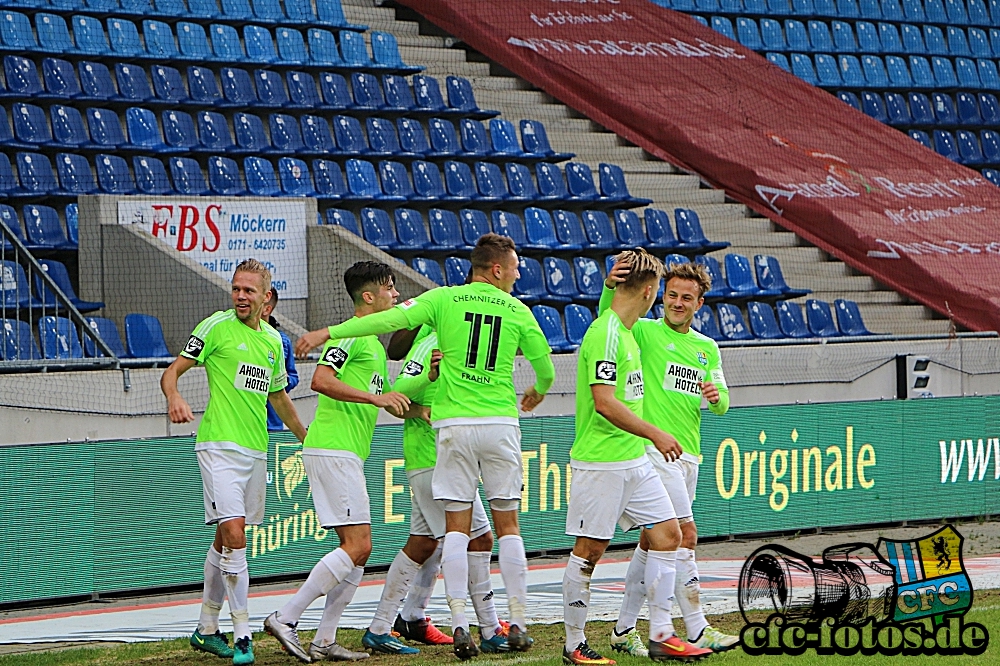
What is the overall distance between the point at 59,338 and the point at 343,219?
3899 mm

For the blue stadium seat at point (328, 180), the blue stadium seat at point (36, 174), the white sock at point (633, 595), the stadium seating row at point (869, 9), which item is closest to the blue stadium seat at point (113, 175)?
the blue stadium seat at point (36, 174)

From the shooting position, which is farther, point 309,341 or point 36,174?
point 36,174

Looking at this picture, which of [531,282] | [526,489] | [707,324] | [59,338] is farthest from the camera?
[707,324]

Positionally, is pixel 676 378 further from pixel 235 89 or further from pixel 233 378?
pixel 235 89

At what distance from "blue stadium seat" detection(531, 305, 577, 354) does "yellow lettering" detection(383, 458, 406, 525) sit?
13.4 feet

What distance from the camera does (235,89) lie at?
627 inches

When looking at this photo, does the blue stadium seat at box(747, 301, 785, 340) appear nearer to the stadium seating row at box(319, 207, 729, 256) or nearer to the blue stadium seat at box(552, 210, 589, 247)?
the stadium seating row at box(319, 207, 729, 256)

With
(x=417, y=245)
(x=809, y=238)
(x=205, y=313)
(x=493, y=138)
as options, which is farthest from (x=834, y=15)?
(x=205, y=313)

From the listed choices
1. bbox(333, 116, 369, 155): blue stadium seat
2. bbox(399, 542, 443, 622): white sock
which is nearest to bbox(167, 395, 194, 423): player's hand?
bbox(399, 542, 443, 622): white sock

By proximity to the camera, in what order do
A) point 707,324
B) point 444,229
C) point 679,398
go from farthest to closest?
point 707,324, point 444,229, point 679,398

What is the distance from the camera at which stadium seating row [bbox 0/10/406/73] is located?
15.1 meters

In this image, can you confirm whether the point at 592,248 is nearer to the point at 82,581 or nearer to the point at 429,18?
the point at 429,18

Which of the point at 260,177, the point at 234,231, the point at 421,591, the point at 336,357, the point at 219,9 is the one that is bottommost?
the point at 421,591

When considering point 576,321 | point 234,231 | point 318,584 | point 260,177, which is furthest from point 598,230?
point 318,584
